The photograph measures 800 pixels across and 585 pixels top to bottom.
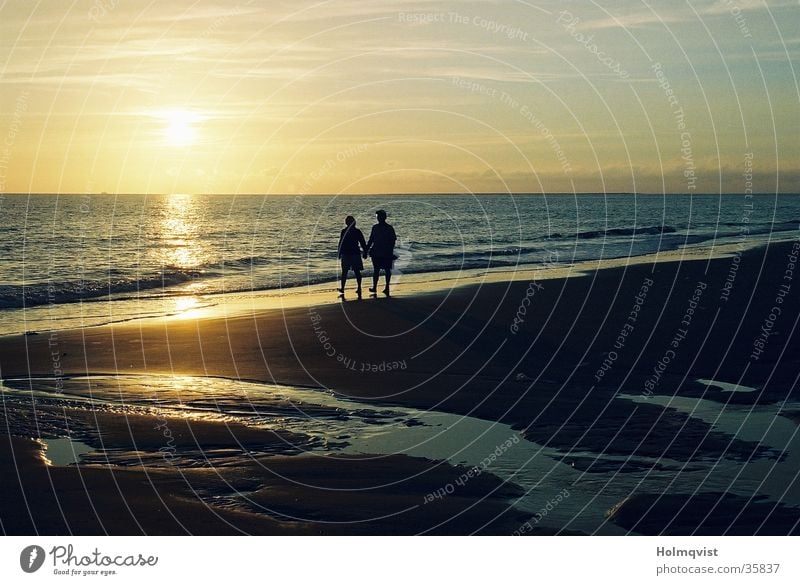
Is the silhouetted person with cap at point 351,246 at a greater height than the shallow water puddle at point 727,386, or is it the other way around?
the silhouetted person with cap at point 351,246

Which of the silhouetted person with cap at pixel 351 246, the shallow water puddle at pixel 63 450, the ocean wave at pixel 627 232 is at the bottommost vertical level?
the shallow water puddle at pixel 63 450

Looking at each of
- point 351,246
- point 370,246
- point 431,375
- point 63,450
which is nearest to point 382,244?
point 370,246

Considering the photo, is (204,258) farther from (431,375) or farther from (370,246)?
(431,375)

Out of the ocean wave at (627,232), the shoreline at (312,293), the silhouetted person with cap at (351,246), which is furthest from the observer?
the ocean wave at (627,232)

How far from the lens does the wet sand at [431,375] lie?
27.8 ft

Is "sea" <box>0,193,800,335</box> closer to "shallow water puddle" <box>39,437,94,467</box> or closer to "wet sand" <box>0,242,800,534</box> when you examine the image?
"wet sand" <box>0,242,800,534</box>

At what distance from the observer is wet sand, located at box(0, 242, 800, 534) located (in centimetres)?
848

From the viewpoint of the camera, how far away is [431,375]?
14.7m

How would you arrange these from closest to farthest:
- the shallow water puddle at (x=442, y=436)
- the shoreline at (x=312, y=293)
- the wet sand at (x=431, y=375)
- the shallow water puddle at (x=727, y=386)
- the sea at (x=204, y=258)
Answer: the wet sand at (x=431, y=375) → the shallow water puddle at (x=442, y=436) → the shallow water puddle at (x=727, y=386) → the shoreline at (x=312, y=293) → the sea at (x=204, y=258)

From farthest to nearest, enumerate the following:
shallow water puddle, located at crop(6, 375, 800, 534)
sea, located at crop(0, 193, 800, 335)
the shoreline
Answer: sea, located at crop(0, 193, 800, 335) → the shoreline → shallow water puddle, located at crop(6, 375, 800, 534)

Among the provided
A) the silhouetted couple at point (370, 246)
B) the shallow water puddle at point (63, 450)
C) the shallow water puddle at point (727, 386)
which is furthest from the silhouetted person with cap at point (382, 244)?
the shallow water puddle at point (63, 450)

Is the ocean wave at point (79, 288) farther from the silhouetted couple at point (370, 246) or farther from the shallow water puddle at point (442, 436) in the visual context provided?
the shallow water puddle at point (442, 436)

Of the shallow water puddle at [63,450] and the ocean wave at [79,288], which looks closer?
the shallow water puddle at [63,450]

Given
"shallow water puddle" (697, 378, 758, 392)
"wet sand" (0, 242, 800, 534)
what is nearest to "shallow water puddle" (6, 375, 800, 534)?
"wet sand" (0, 242, 800, 534)
